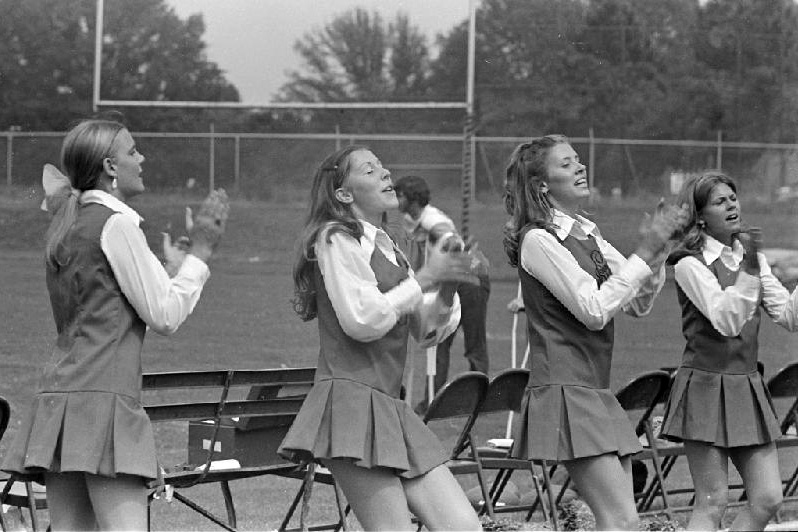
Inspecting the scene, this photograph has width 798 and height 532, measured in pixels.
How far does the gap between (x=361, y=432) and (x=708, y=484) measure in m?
1.67

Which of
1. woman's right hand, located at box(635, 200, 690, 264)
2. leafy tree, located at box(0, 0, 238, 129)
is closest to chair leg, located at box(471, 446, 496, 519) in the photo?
woman's right hand, located at box(635, 200, 690, 264)

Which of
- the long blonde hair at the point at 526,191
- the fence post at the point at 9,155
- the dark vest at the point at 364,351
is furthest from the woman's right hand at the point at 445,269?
the fence post at the point at 9,155

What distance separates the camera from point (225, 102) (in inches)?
299

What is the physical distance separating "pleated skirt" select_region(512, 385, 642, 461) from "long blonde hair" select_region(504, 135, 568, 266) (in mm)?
476

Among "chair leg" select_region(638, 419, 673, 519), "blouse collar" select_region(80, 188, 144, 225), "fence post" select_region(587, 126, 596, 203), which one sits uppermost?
"fence post" select_region(587, 126, 596, 203)

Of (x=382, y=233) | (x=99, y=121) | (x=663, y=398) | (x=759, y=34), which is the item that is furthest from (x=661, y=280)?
(x=759, y=34)

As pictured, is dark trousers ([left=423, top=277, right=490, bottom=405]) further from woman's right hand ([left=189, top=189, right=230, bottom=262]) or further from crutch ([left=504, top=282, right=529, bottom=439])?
woman's right hand ([left=189, top=189, right=230, bottom=262])

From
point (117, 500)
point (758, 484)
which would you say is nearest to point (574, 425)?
point (758, 484)

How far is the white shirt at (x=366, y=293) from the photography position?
3.64m

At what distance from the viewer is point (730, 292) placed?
15.5 ft

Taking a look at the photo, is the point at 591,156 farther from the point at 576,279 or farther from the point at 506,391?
the point at 576,279

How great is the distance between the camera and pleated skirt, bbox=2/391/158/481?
341 centimetres

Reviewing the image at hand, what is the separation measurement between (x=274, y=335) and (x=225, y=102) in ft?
4.24

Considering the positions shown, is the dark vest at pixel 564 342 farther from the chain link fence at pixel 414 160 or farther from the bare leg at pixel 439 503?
the chain link fence at pixel 414 160
